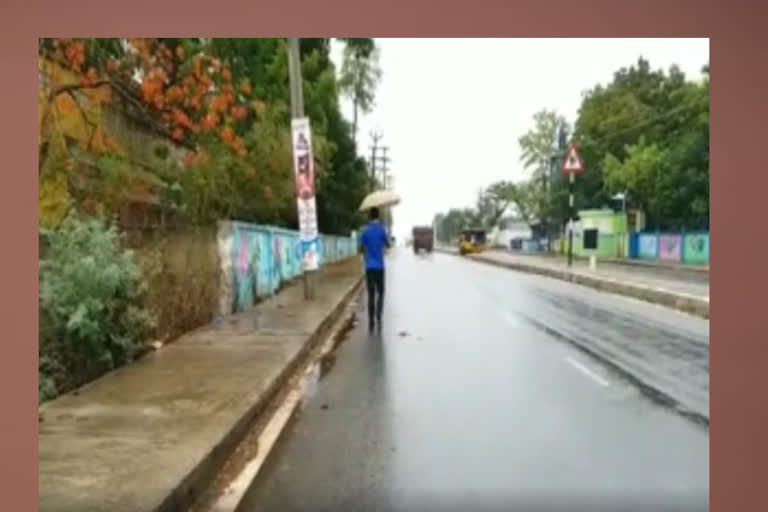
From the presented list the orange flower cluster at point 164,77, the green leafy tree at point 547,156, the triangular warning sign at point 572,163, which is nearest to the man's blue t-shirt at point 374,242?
the orange flower cluster at point 164,77

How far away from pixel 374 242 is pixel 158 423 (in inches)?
295

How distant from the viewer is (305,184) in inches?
771

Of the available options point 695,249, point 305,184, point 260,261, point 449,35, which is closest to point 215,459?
point 449,35

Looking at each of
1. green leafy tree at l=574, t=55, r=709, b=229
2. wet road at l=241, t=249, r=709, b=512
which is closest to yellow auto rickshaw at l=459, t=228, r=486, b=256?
green leafy tree at l=574, t=55, r=709, b=229

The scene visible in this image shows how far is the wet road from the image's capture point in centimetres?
577

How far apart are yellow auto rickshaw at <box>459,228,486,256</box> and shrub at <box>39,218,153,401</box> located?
71.1 m

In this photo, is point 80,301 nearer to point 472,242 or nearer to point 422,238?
point 472,242

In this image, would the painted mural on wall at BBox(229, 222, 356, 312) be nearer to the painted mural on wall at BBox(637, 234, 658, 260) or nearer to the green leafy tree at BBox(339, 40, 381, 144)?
the green leafy tree at BBox(339, 40, 381, 144)

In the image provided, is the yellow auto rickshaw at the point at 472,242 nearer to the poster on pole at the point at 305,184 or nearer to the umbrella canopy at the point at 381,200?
the poster on pole at the point at 305,184

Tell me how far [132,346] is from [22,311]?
544 cm

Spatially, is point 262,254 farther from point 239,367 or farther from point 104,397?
point 104,397

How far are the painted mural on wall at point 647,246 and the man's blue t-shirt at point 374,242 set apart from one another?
45.8 metres

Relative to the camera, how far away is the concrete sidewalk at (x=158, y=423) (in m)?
5.29

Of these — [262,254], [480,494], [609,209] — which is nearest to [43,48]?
[480,494]
